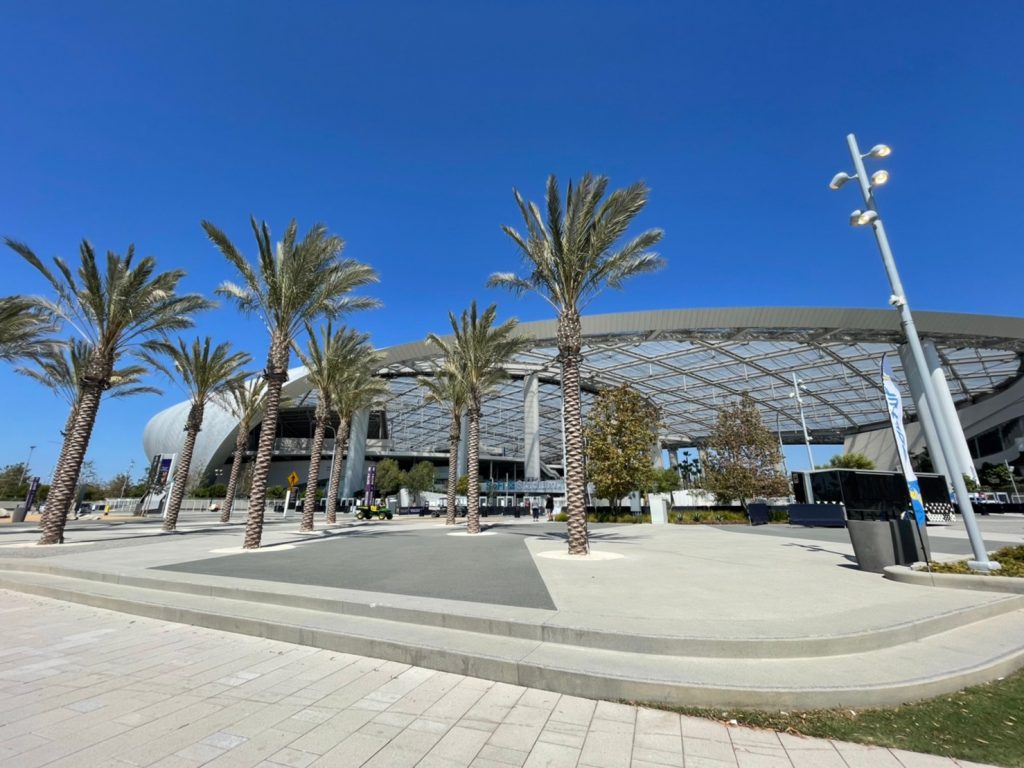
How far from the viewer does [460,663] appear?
4.03 metres

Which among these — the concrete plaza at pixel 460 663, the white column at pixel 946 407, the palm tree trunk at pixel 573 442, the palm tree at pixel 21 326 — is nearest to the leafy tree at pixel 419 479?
the palm tree at pixel 21 326

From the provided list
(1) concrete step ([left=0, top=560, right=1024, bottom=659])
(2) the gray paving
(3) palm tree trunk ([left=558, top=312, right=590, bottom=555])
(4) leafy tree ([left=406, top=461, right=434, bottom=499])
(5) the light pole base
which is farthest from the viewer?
(4) leafy tree ([left=406, top=461, right=434, bottom=499])

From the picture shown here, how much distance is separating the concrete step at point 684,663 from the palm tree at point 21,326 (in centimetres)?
1752

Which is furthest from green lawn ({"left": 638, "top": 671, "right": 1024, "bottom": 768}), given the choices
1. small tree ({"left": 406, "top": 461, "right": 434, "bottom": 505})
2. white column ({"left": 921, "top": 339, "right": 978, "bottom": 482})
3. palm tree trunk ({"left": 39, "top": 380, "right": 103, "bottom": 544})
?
small tree ({"left": 406, "top": 461, "right": 434, "bottom": 505})

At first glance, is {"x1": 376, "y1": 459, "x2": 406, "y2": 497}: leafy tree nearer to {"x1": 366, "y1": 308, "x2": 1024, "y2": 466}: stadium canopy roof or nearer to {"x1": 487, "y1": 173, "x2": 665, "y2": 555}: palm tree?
{"x1": 366, "y1": 308, "x2": 1024, "y2": 466}: stadium canopy roof

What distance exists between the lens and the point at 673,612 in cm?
501

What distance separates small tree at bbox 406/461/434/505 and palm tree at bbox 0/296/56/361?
35892 mm

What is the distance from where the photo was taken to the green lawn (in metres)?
2.73

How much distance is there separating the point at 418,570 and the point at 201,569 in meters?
4.01

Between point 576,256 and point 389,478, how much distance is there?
44.2m

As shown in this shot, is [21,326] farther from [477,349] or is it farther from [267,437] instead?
[477,349]

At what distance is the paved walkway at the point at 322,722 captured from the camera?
8.80 feet

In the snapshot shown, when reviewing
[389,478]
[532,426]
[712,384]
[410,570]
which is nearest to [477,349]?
[410,570]

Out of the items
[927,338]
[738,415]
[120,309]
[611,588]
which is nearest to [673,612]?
[611,588]
